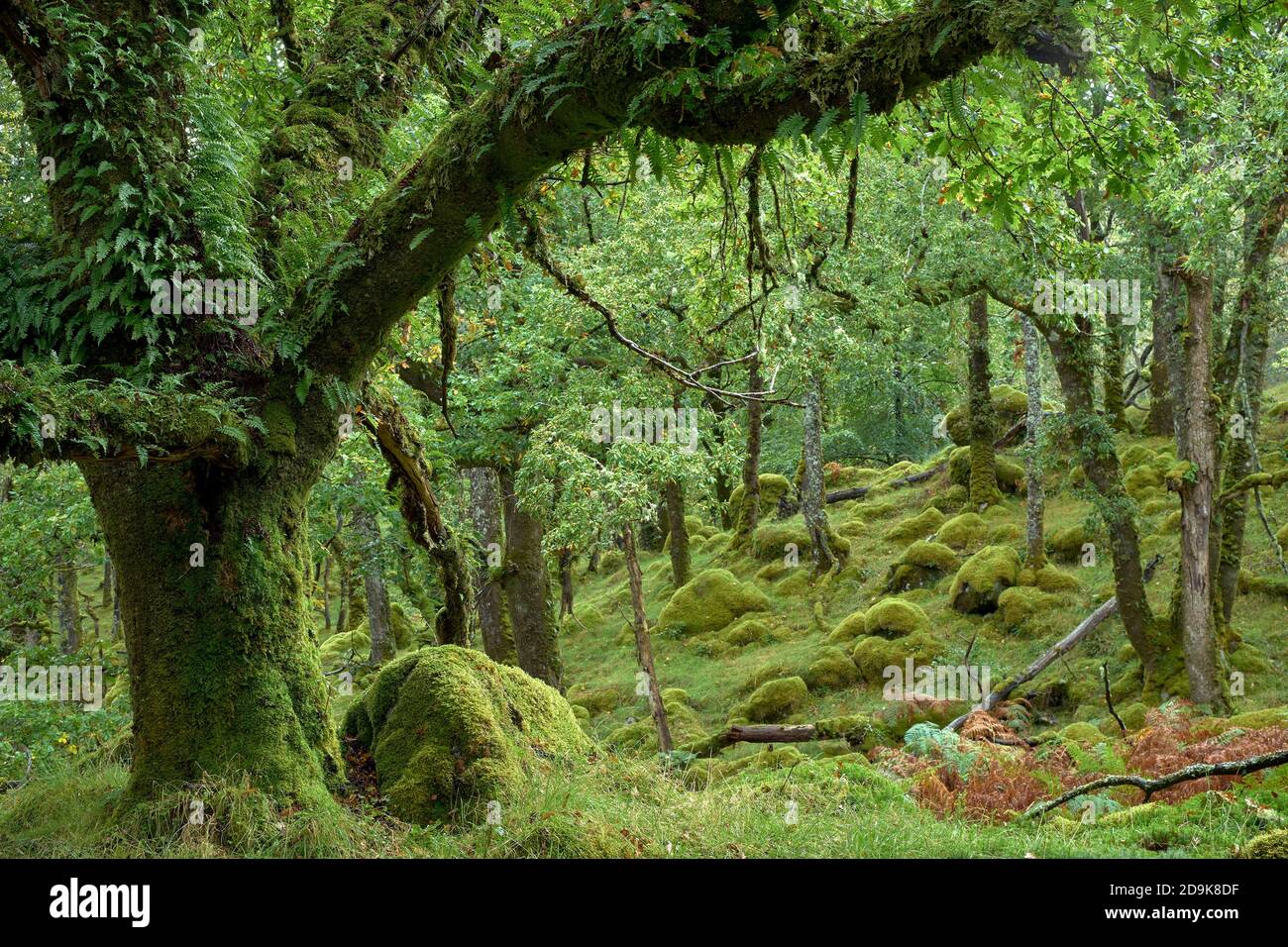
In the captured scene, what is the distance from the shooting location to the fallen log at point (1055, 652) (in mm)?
15070

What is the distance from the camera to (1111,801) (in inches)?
305

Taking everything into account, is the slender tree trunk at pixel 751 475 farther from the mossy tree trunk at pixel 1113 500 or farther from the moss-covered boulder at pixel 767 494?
the mossy tree trunk at pixel 1113 500

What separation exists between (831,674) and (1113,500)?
6.23 metres

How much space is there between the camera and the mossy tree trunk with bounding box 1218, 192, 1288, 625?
40.4 ft

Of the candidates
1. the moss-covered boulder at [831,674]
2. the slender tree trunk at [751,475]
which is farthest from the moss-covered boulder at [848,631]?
the slender tree trunk at [751,475]

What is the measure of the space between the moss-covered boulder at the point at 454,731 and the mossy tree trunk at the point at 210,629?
2.30 feet

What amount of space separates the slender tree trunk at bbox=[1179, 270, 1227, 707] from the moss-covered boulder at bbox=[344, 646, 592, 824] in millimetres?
8978

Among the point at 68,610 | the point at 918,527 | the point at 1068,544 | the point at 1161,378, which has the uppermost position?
the point at 1161,378

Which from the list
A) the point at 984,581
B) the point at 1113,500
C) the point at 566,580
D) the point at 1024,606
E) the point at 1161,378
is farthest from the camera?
the point at 566,580

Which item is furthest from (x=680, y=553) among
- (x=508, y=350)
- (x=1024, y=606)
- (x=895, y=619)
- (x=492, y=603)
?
(x=508, y=350)

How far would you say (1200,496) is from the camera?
12.3m

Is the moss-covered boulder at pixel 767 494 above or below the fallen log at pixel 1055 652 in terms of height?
above

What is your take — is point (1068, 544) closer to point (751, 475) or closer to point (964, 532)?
point (964, 532)

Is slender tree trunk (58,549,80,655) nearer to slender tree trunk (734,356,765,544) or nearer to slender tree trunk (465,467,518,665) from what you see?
slender tree trunk (465,467,518,665)
